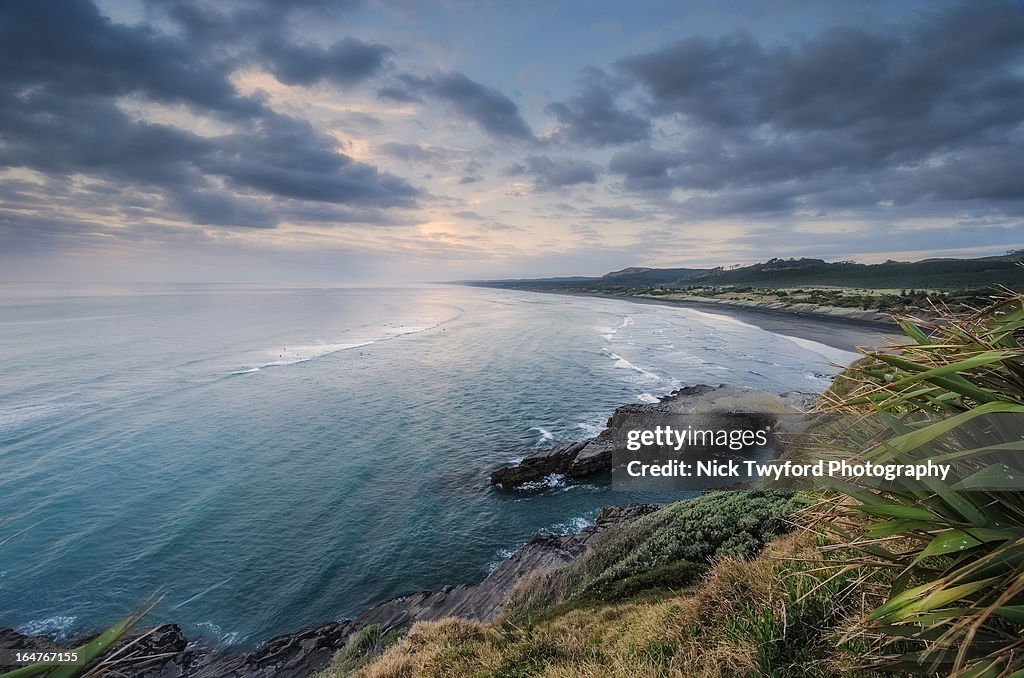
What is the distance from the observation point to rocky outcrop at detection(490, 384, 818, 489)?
2127 centimetres

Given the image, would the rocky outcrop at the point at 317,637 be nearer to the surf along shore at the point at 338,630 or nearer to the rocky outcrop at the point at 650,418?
the surf along shore at the point at 338,630

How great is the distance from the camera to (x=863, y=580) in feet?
10.2

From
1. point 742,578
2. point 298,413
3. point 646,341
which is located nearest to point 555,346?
point 646,341

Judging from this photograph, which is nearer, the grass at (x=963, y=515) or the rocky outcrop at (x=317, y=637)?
the grass at (x=963, y=515)

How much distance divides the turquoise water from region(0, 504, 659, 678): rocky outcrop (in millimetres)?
691

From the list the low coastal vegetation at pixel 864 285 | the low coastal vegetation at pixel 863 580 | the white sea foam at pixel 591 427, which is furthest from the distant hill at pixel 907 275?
the low coastal vegetation at pixel 863 580

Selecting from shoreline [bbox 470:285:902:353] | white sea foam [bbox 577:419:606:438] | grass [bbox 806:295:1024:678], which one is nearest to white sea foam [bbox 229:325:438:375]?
white sea foam [bbox 577:419:606:438]

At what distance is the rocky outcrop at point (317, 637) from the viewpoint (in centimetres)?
1134

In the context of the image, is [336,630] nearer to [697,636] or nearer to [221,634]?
[221,634]

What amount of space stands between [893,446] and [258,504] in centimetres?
2298

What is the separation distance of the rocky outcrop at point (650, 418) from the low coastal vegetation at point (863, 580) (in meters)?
12.8

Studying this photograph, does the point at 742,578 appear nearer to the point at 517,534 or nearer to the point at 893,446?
the point at 893,446

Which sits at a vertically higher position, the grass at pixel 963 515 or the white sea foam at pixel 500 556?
the grass at pixel 963 515

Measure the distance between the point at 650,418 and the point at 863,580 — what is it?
76.7 ft
